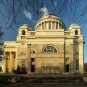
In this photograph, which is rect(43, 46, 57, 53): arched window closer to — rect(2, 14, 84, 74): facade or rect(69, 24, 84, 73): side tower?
rect(2, 14, 84, 74): facade

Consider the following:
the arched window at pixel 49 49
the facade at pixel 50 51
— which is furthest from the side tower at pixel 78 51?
the arched window at pixel 49 49

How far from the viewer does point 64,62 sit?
60406 mm

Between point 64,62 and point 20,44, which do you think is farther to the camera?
point 20,44

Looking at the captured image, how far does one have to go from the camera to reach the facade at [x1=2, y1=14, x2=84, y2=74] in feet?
196

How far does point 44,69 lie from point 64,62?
4.39 meters

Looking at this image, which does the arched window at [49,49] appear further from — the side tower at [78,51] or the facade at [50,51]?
the side tower at [78,51]

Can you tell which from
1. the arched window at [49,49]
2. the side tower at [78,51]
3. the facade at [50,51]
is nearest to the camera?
the facade at [50,51]

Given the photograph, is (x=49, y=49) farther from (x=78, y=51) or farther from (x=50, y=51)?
(x=78, y=51)

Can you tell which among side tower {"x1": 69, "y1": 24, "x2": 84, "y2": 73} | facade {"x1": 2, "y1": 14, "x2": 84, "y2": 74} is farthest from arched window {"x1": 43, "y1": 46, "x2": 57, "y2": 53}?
side tower {"x1": 69, "y1": 24, "x2": 84, "y2": 73}

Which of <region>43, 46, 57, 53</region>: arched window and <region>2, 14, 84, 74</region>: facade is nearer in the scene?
<region>2, 14, 84, 74</region>: facade

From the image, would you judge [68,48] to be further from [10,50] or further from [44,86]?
[44,86]

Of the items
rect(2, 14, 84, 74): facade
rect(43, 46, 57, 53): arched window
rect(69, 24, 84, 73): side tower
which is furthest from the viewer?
rect(69, 24, 84, 73): side tower

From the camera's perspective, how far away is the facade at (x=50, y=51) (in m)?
59.7

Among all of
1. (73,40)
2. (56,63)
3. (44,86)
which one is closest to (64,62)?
(56,63)
